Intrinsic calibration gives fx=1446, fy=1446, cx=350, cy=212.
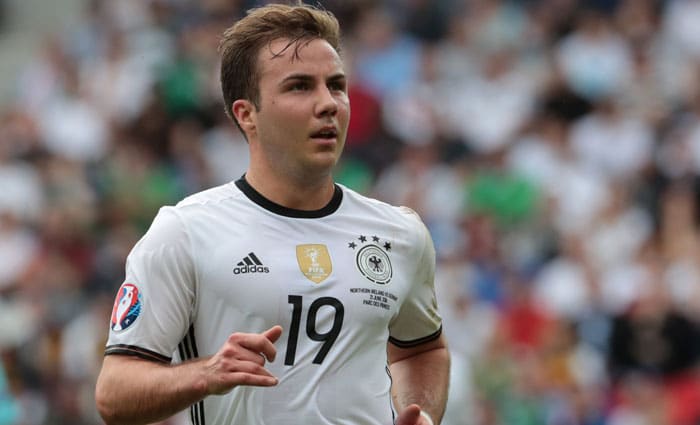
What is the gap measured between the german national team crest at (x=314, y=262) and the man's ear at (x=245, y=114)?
48 cm

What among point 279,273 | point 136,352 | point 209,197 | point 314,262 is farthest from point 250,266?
point 136,352

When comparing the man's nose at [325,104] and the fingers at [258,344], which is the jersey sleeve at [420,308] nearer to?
the man's nose at [325,104]

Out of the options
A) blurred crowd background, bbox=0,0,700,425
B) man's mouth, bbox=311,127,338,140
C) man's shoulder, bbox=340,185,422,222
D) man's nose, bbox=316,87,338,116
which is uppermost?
man's nose, bbox=316,87,338,116

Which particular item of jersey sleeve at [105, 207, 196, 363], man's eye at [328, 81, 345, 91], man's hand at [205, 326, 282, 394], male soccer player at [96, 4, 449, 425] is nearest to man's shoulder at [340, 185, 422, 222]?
male soccer player at [96, 4, 449, 425]

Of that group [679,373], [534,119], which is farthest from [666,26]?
[679,373]

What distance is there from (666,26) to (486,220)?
2.96m

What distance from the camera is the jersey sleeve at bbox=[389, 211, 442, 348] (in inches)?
207

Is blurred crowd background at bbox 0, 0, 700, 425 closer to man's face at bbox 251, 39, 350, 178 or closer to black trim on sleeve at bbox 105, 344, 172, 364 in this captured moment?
man's face at bbox 251, 39, 350, 178

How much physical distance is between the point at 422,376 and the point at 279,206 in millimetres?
916

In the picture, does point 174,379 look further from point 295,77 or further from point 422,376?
point 422,376

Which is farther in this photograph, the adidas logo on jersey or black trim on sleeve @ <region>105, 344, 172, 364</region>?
the adidas logo on jersey

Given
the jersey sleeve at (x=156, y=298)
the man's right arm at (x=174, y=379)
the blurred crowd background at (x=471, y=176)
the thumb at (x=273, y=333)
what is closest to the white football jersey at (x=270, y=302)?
the jersey sleeve at (x=156, y=298)

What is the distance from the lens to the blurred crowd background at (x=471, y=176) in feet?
36.3

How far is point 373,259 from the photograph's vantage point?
5043mm
